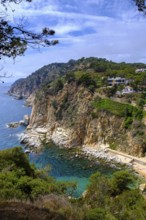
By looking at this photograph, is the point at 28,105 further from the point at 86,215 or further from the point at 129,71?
the point at 86,215

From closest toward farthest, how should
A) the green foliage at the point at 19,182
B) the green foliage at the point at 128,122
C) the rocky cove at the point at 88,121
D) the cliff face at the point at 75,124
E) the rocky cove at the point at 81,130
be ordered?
the green foliage at the point at 19,182, the rocky cove at the point at 81,130, the rocky cove at the point at 88,121, the cliff face at the point at 75,124, the green foliage at the point at 128,122

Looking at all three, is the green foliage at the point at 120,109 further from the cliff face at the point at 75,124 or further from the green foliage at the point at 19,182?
the green foliage at the point at 19,182

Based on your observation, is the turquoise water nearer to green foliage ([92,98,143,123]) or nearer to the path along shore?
the path along shore

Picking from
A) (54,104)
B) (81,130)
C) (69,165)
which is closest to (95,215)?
(69,165)

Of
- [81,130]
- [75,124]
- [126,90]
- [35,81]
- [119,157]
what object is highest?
[35,81]

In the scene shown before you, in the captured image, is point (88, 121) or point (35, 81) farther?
point (35, 81)

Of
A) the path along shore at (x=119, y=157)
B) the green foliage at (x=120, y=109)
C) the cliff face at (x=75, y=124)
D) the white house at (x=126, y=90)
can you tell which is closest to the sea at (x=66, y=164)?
the path along shore at (x=119, y=157)

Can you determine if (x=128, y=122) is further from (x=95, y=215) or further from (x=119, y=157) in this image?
(x=95, y=215)
